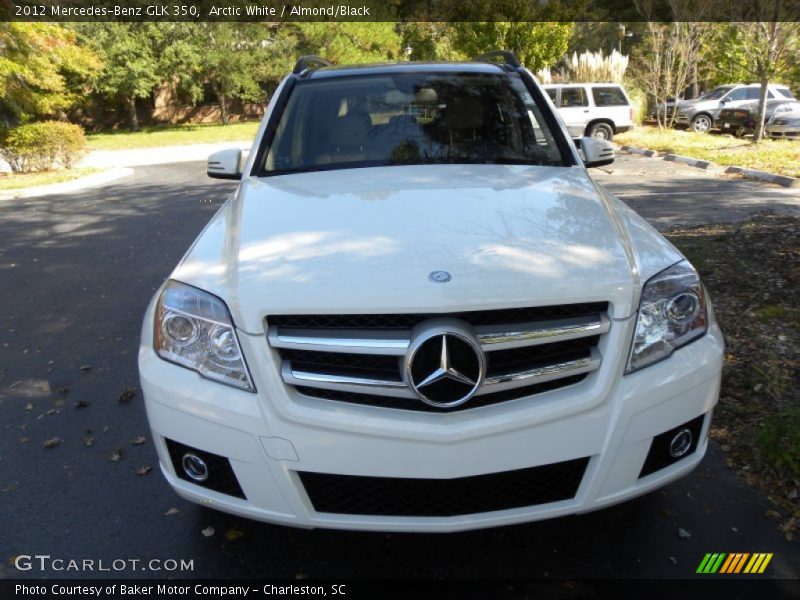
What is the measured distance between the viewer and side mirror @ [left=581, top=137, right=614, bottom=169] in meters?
3.81

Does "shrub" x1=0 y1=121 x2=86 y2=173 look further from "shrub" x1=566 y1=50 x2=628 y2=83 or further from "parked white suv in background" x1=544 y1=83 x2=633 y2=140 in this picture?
"shrub" x1=566 y1=50 x2=628 y2=83

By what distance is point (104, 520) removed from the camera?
278cm

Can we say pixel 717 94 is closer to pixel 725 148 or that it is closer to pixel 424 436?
pixel 725 148

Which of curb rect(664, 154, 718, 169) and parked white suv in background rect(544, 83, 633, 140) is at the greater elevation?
parked white suv in background rect(544, 83, 633, 140)

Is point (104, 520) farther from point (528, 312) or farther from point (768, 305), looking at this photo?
point (768, 305)

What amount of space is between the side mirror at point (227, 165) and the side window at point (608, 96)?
1817 centimetres

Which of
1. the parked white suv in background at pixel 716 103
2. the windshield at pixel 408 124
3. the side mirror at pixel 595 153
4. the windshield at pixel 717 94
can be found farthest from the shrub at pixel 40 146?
the windshield at pixel 717 94

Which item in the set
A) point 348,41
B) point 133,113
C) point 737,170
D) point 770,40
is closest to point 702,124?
point 770,40

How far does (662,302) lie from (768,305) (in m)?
3.05

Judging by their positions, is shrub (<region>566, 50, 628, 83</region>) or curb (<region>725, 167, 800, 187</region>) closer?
curb (<region>725, 167, 800, 187</region>)

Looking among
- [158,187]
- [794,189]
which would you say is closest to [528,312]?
[794,189]

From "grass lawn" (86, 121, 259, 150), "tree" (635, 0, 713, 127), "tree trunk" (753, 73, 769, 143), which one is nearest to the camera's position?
"tree trunk" (753, 73, 769, 143)

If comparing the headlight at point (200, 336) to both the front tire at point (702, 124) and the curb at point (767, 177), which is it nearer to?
the curb at point (767, 177)

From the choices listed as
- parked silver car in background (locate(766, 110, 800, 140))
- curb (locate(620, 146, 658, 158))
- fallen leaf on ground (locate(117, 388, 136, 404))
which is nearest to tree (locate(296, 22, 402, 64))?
curb (locate(620, 146, 658, 158))
